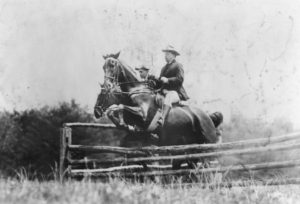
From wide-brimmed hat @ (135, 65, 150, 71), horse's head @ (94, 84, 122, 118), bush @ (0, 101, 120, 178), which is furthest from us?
bush @ (0, 101, 120, 178)

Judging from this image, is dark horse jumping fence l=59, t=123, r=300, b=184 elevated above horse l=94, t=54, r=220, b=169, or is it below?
below

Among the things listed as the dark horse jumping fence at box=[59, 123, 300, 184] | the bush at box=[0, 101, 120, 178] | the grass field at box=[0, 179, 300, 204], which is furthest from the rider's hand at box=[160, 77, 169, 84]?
the bush at box=[0, 101, 120, 178]

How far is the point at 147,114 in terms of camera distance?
29.9 feet

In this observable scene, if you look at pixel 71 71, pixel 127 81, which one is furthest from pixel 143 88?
pixel 71 71

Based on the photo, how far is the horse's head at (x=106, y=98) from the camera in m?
9.22

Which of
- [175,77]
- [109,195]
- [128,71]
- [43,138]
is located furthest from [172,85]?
[43,138]

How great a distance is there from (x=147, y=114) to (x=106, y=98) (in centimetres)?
79

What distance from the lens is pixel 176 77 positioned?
9133 millimetres

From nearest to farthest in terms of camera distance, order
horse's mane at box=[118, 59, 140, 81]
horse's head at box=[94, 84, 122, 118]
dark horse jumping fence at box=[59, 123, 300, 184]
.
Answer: dark horse jumping fence at box=[59, 123, 300, 184] → horse's head at box=[94, 84, 122, 118] → horse's mane at box=[118, 59, 140, 81]

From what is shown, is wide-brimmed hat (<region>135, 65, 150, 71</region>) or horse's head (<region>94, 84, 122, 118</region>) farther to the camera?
wide-brimmed hat (<region>135, 65, 150, 71</region>)

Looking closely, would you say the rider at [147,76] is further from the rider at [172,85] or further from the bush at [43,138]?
the bush at [43,138]

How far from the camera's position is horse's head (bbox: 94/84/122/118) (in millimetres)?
9219

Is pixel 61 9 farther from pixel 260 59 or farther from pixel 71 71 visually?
pixel 260 59

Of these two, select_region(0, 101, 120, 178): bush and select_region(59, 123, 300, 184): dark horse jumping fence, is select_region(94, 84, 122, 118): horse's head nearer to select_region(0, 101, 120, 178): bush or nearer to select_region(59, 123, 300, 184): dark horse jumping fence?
select_region(59, 123, 300, 184): dark horse jumping fence
